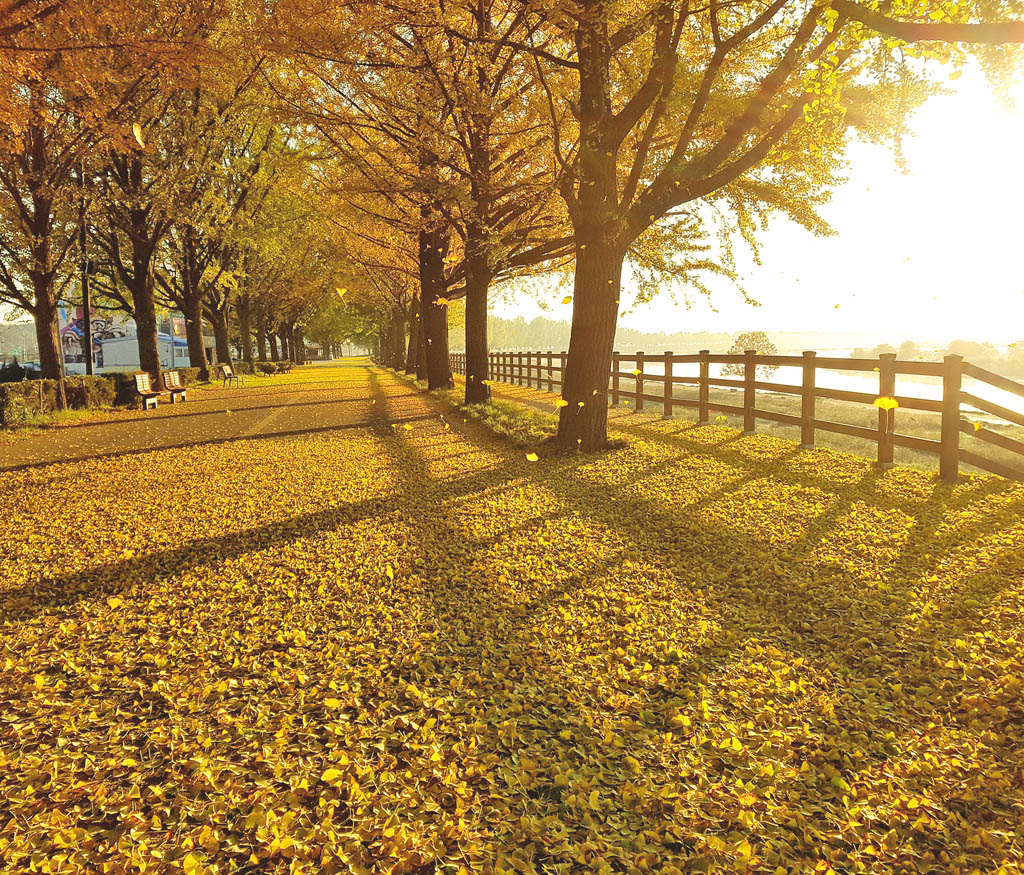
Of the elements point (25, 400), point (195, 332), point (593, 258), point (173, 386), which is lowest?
point (25, 400)

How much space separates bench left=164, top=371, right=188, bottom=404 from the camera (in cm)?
1877

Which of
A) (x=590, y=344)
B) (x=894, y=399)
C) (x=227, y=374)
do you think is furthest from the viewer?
(x=227, y=374)

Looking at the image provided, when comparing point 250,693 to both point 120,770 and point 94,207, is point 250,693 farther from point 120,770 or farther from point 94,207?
point 94,207

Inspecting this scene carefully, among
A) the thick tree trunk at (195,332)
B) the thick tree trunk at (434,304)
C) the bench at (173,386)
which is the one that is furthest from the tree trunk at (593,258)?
the thick tree trunk at (195,332)

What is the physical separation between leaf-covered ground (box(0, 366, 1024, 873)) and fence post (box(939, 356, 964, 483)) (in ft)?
1.24

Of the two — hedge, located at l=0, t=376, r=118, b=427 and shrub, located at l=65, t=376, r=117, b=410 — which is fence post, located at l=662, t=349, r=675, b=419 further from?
shrub, located at l=65, t=376, r=117, b=410

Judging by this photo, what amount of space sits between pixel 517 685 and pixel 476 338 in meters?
13.3

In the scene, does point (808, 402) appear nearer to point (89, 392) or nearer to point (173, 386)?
point (89, 392)

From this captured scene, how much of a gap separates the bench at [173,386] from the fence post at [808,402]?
17298mm

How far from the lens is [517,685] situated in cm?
334

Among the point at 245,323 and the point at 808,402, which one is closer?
the point at 808,402

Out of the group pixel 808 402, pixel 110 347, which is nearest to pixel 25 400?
pixel 808 402

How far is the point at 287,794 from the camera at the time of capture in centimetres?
246

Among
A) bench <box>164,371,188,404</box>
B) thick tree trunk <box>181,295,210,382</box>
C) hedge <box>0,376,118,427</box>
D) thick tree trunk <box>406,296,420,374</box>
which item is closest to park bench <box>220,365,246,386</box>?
thick tree trunk <box>181,295,210,382</box>
